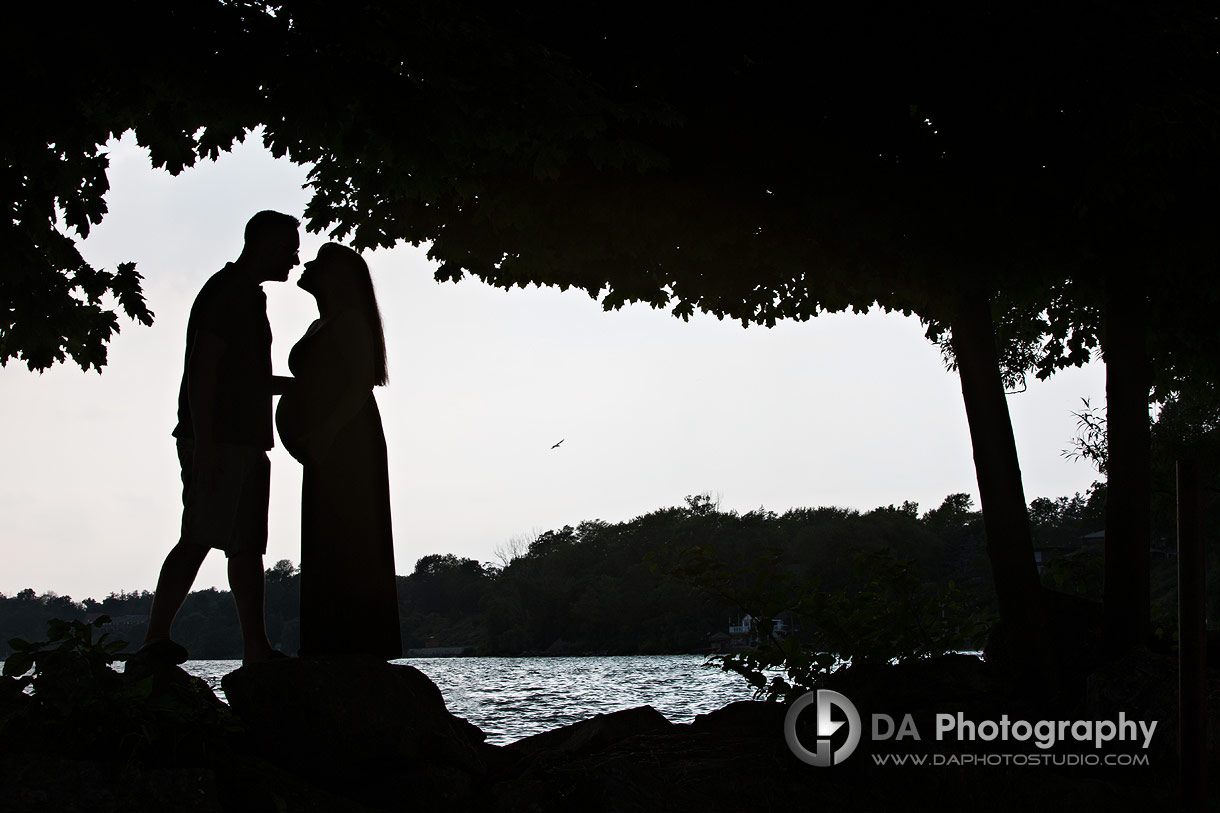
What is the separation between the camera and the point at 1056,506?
147500 millimetres

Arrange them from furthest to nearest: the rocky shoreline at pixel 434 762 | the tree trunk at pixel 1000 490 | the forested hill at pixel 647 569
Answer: the forested hill at pixel 647 569 < the tree trunk at pixel 1000 490 < the rocky shoreline at pixel 434 762

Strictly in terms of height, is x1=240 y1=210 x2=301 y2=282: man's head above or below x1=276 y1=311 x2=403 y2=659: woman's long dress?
above

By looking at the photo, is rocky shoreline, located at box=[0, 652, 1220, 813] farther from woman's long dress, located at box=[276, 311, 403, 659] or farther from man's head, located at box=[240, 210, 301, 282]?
man's head, located at box=[240, 210, 301, 282]

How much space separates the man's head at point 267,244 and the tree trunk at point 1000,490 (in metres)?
5.90

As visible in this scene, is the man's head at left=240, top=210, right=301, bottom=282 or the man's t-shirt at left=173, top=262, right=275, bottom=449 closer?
the man's t-shirt at left=173, top=262, right=275, bottom=449

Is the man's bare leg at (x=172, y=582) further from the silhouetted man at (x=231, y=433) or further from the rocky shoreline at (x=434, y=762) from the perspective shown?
the rocky shoreline at (x=434, y=762)

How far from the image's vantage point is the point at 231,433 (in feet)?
16.3

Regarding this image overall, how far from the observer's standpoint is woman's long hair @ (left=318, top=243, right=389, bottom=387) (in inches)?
217

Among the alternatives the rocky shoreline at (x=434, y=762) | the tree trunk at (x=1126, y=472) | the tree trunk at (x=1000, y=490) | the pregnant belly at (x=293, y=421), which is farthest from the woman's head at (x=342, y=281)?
the tree trunk at (x=1126, y=472)

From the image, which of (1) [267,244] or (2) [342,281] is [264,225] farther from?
(2) [342,281]

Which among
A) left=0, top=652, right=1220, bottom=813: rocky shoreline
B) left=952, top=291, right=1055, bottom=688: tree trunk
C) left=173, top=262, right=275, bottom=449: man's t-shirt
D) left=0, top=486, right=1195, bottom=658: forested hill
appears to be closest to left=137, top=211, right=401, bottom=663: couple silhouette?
left=173, top=262, right=275, bottom=449: man's t-shirt

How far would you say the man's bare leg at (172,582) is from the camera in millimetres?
4875

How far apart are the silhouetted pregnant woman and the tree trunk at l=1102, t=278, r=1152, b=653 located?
21.0 feet

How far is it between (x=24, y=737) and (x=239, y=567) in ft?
4.04
